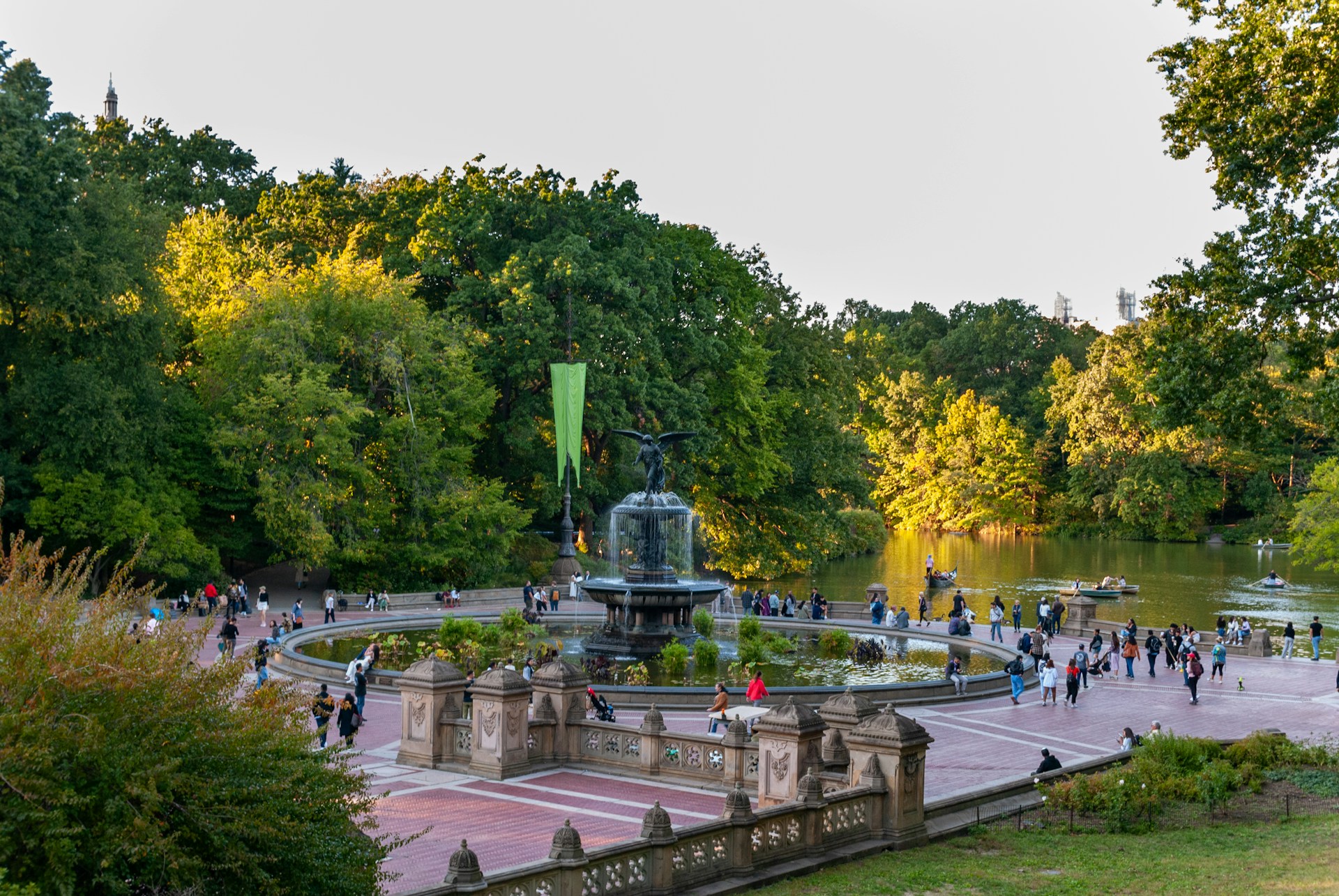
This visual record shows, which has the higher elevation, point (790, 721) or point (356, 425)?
point (356, 425)

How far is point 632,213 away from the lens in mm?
56719

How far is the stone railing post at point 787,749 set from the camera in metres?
17.2

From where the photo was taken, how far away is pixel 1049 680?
94.4ft

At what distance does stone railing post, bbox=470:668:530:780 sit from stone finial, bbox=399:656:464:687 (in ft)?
2.36

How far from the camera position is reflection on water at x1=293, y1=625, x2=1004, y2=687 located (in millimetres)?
29953

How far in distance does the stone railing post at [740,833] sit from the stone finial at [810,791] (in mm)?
1170

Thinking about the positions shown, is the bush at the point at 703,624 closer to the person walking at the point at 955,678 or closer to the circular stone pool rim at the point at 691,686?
the circular stone pool rim at the point at 691,686

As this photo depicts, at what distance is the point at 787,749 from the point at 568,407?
32.4 metres

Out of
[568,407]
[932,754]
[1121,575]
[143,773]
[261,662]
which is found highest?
[568,407]

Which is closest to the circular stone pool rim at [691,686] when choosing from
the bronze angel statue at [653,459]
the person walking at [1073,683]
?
the person walking at [1073,683]

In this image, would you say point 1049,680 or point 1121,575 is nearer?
point 1049,680

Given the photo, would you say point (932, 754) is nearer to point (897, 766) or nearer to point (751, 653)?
point (897, 766)

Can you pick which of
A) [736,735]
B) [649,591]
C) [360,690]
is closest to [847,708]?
[736,735]

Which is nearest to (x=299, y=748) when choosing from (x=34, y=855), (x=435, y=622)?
(x=34, y=855)
